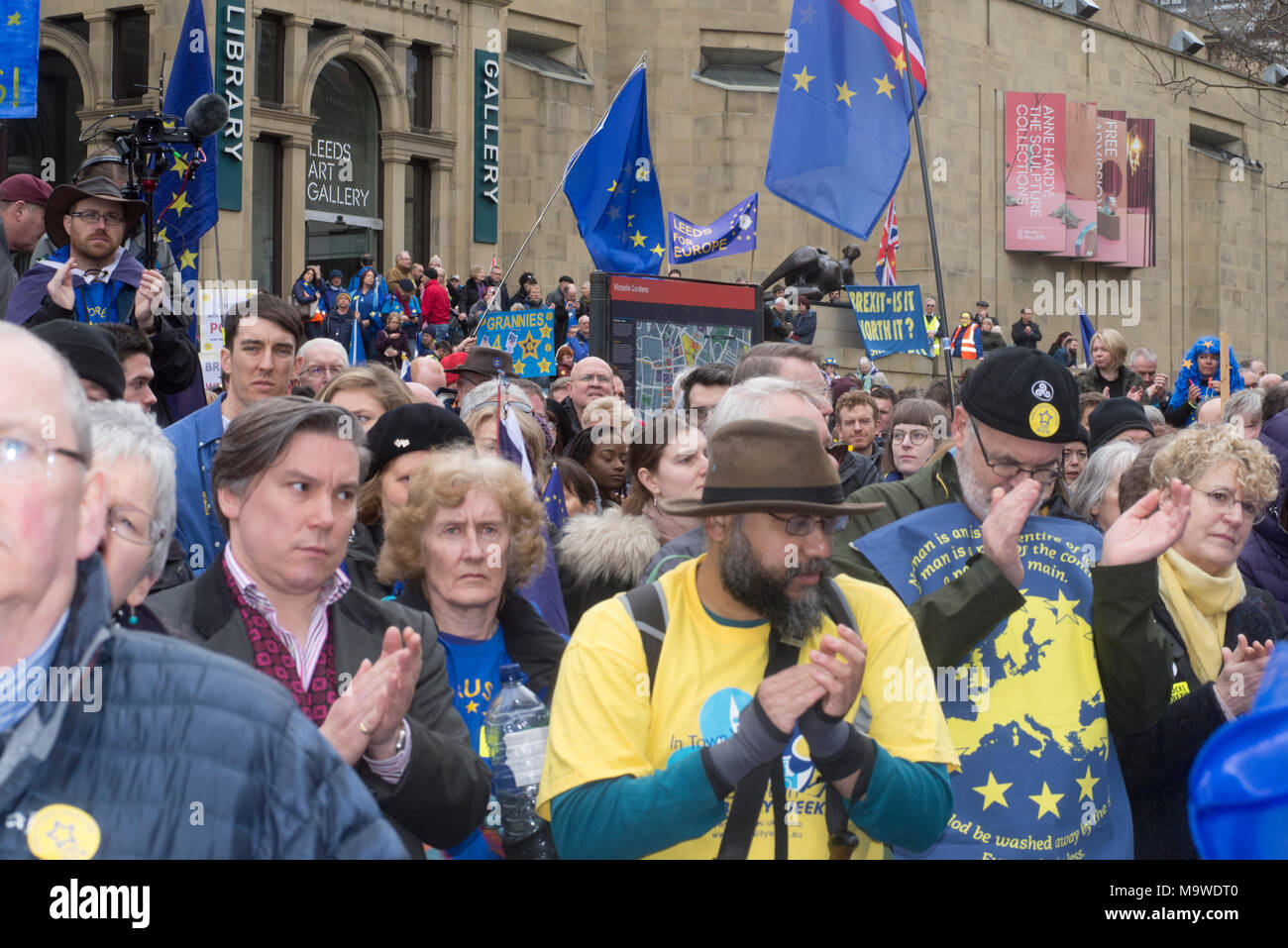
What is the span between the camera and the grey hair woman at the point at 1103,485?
5781 mm

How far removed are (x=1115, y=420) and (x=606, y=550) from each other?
3541mm

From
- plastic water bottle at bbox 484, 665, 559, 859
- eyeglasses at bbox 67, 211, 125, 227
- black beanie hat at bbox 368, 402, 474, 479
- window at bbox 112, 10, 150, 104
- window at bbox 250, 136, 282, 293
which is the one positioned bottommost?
plastic water bottle at bbox 484, 665, 559, 859

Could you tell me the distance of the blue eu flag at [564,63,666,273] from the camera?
1198 cm

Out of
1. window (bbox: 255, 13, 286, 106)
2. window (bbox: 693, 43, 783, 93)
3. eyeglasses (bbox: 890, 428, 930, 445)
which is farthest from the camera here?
window (bbox: 693, 43, 783, 93)

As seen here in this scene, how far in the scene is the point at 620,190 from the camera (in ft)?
39.9

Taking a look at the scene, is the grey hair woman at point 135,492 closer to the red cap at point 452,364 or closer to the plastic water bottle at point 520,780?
the plastic water bottle at point 520,780

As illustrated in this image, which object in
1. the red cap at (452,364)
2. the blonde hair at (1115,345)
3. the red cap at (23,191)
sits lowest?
the red cap at (452,364)

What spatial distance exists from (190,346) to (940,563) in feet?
12.7

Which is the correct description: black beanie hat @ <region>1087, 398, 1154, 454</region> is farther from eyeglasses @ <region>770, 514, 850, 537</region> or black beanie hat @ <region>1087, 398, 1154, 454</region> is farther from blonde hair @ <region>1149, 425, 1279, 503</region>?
eyeglasses @ <region>770, 514, 850, 537</region>

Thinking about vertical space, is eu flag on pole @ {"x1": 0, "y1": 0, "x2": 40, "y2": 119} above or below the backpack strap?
above

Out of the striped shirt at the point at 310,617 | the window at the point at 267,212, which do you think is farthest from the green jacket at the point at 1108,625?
the window at the point at 267,212

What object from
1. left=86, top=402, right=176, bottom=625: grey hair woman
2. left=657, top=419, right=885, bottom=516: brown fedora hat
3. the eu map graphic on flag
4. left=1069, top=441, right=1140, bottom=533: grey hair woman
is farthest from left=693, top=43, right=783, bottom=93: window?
left=86, top=402, right=176, bottom=625: grey hair woman

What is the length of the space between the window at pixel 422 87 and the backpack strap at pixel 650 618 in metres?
27.2

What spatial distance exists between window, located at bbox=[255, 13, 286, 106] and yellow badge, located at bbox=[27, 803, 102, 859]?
2614 cm
